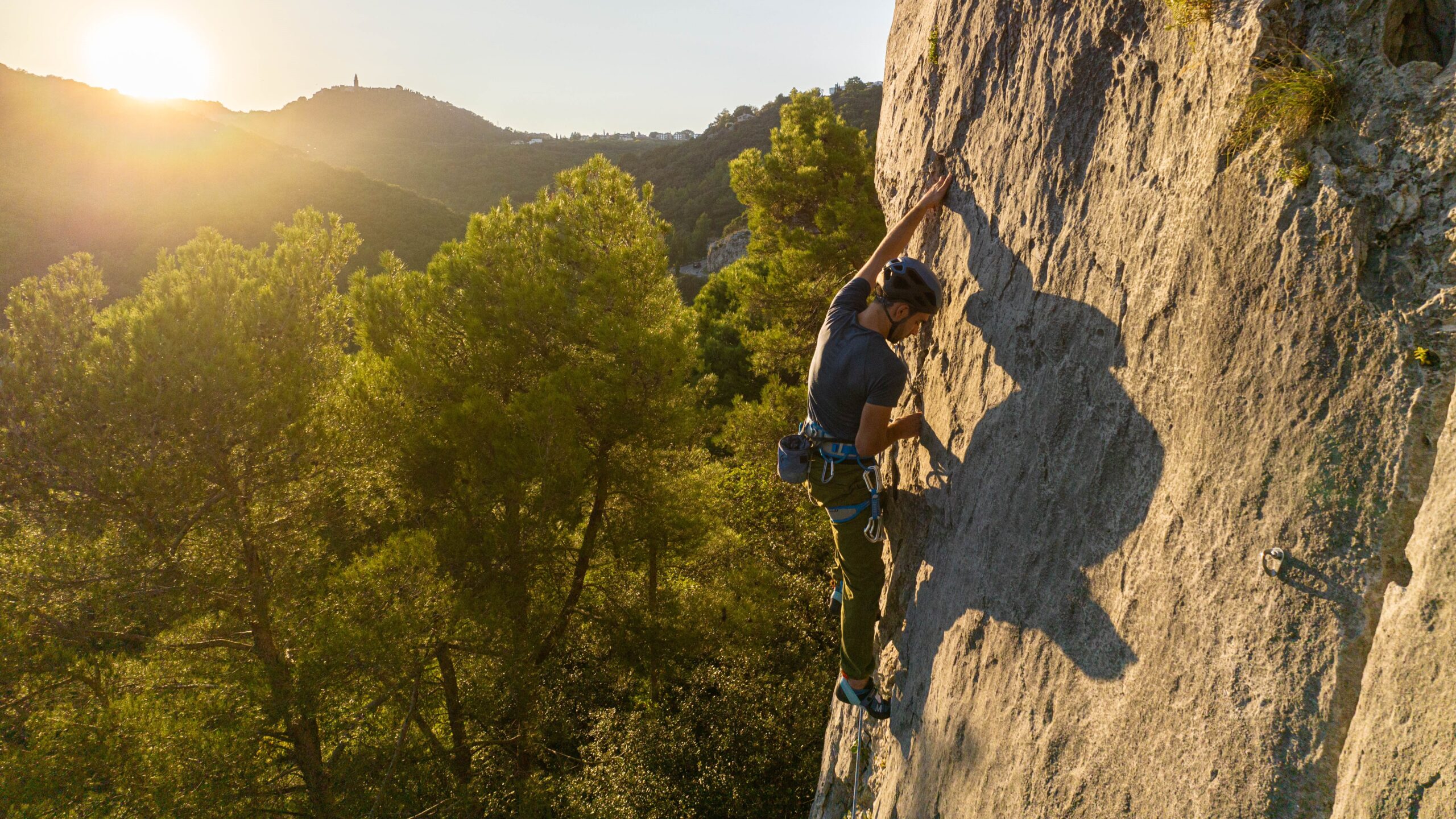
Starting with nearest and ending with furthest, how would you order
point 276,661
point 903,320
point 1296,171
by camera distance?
point 1296,171
point 903,320
point 276,661

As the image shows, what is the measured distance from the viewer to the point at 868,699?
418 centimetres

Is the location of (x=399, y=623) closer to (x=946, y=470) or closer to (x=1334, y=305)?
(x=946, y=470)

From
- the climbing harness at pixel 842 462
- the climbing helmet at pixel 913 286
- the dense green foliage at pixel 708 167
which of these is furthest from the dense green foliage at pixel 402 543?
the dense green foliage at pixel 708 167

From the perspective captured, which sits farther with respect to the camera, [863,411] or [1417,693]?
[863,411]

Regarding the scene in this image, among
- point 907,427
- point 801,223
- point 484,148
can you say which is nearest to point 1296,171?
point 907,427

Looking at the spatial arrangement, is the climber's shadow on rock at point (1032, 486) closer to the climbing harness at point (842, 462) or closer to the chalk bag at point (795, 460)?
the climbing harness at point (842, 462)

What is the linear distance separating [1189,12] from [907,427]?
7.32 feet

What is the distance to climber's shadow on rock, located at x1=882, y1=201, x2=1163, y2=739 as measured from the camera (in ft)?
8.67

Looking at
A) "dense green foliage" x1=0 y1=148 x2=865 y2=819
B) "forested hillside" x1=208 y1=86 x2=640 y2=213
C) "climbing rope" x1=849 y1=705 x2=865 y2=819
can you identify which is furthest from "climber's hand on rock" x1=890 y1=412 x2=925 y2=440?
"forested hillside" x1=208 y1=86 x2=640 y2=213

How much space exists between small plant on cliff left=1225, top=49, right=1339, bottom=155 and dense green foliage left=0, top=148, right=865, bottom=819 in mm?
7832

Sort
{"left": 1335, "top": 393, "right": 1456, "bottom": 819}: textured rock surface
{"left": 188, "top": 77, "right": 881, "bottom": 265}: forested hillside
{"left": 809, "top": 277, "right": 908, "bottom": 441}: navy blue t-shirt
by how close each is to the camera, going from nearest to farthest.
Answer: {"left": 1335, "top": 393, "right": 1456, "bottom": 819}: textured rock surface < {"left": 809, "top": 277, "right": 908, "bottom": 441}: navy blue t-shirt < {"left": 188, "top": 77, "right": 881, "bottom": 265}: forested hillside

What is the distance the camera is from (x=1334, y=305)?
6.46ft

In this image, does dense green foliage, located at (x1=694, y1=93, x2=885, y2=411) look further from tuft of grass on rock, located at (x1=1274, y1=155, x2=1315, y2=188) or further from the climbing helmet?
tuft of grass on rock, located at (x1=1274, y1=155, x2=1315, y2=188)

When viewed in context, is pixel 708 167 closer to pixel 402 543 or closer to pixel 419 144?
pixel 419 144
